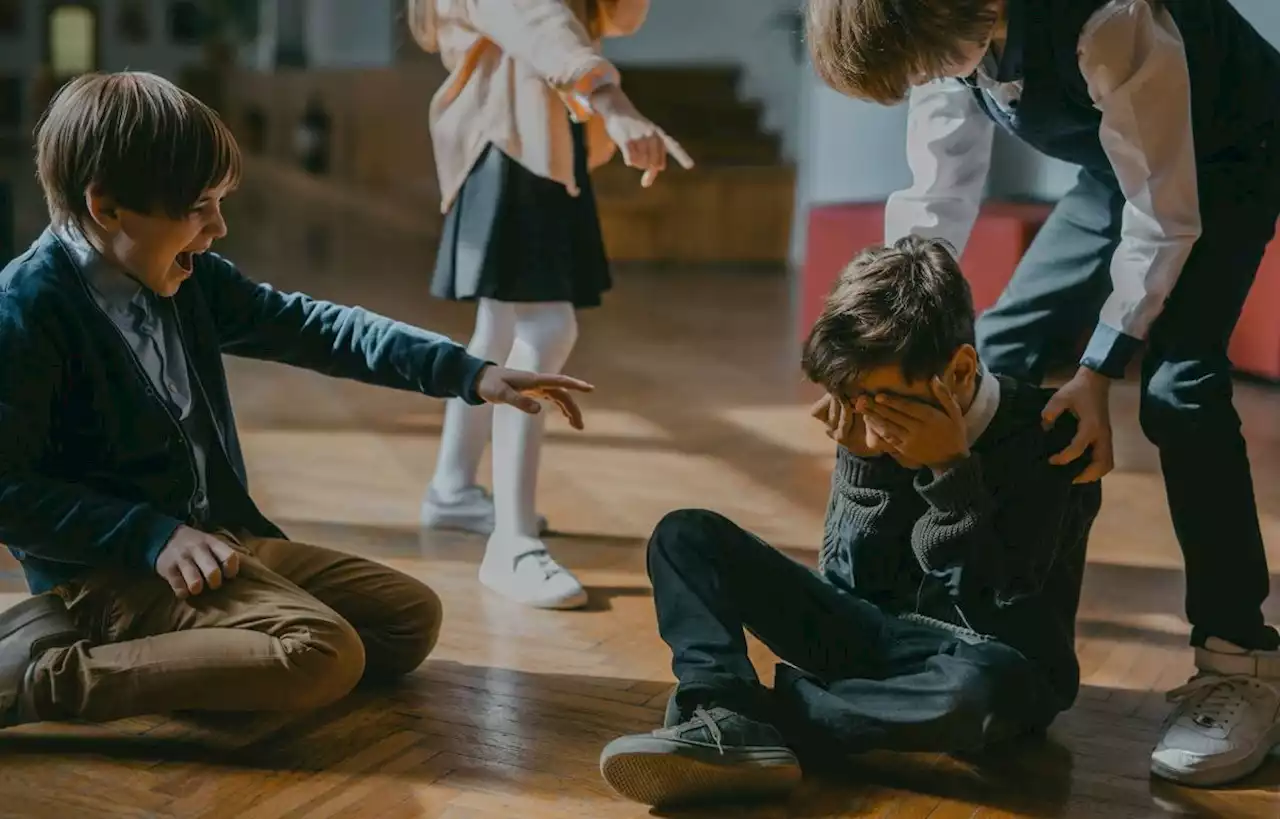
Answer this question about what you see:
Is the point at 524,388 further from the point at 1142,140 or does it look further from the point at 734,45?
the point at 734,45

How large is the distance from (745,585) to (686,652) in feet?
0.37

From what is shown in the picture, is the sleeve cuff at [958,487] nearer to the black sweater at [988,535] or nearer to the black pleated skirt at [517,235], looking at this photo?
the black sweater at [988,535]

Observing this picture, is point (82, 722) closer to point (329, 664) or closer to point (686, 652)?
point (329, 664)

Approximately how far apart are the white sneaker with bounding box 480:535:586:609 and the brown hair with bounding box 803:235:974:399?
1.90ft

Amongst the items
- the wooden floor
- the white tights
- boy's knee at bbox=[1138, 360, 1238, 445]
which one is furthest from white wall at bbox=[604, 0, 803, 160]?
boy's knee at bbox=[1138, 360, 1238, 445]

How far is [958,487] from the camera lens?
4.28 ft

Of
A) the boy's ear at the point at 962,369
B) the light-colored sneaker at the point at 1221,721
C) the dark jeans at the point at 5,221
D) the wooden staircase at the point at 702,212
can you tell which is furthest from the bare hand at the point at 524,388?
the wooden staircase at the point at 702,212

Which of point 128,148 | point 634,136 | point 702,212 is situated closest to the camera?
point 128,148

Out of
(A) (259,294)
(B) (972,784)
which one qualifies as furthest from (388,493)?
(B) (972,784)

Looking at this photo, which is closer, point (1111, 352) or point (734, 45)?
point (1111, 352)

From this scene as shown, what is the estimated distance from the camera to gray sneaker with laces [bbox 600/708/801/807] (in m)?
1.24

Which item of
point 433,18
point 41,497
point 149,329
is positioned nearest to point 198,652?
point 41,497

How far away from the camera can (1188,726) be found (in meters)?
1.39

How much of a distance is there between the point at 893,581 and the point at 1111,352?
288 millimetres
